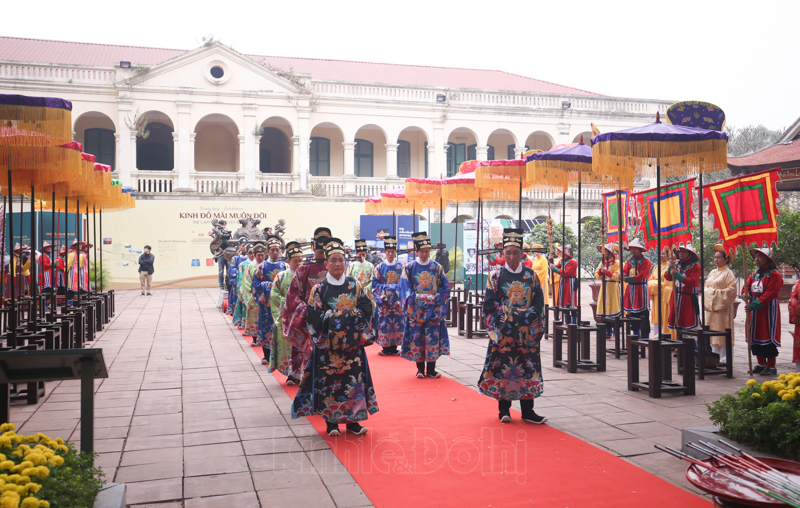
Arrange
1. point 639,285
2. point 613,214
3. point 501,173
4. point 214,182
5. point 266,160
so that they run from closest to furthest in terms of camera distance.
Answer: point 639,285 < point 501,173 < point 613,214 < point 214,182 < point 266,160

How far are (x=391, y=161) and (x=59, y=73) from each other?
11949mm

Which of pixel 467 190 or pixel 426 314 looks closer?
pixel 426 314

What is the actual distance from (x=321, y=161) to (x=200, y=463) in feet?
74.3

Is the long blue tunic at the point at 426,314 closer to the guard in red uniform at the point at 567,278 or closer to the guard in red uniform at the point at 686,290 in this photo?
the guard in red uniform at the point at 686,290

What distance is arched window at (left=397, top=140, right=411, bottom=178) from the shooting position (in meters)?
27.3

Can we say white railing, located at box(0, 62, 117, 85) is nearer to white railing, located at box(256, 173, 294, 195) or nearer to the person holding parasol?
white railing, located at box(256, 173, 294, 195)

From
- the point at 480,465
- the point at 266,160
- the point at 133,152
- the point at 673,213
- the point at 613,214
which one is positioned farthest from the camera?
the point at 266,160

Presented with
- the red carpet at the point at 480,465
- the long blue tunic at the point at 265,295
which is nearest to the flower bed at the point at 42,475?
the red carpet at the point at 480,465

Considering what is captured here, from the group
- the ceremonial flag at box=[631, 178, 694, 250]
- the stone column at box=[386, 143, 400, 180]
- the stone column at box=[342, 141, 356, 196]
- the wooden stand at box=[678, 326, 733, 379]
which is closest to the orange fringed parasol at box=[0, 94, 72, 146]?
the ceremonial flag at box=[631, 178, 694, 250]

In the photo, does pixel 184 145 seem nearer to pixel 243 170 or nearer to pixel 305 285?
pixel 243 170

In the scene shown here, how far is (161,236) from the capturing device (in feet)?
68.2

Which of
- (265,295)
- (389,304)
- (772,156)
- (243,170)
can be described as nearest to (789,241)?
(772,156)

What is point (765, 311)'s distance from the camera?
7168 mm

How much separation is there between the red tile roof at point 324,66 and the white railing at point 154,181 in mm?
4451
